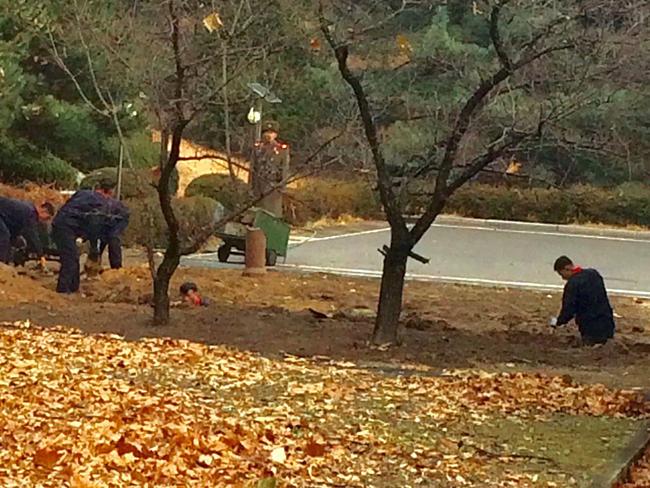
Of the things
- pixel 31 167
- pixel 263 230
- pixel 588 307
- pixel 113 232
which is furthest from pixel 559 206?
pixel 588 307

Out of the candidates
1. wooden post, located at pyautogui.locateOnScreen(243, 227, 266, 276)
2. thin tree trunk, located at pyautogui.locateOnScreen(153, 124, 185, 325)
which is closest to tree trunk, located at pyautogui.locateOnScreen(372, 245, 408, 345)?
thin tree trunk, located at pyautogui.locateOnScreen(153, 124, 185, 325)

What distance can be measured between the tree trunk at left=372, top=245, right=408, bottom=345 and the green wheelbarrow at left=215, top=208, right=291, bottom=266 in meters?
8.18

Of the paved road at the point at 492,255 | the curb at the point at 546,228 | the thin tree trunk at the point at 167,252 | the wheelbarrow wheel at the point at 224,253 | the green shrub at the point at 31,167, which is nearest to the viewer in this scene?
the thin tree trunk at the point at 167,252

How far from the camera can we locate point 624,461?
20.6 ft

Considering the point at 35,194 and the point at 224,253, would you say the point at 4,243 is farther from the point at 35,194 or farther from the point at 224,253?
the point at 35,194

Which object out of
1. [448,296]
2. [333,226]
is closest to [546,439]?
[448,296]

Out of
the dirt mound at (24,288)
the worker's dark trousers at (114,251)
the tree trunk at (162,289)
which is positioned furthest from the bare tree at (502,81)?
the worker's dark trousers at (114,251)

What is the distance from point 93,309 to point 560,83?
5.12 meters

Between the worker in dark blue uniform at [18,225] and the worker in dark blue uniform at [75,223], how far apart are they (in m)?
1.13

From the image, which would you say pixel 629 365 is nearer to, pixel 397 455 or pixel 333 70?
pixel 397 455

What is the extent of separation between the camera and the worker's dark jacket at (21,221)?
16.1 m

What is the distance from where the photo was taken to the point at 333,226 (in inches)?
1179

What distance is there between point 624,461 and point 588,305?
6.20 meters

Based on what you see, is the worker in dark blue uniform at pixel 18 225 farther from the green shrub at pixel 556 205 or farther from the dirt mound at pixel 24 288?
the green shrub at pixel 556 205
